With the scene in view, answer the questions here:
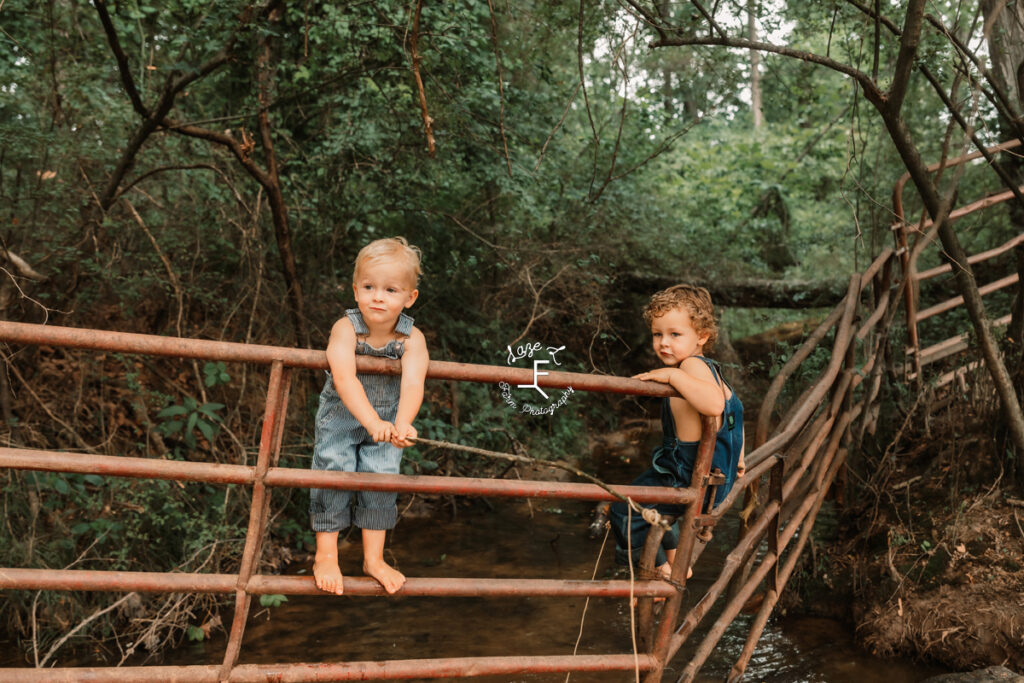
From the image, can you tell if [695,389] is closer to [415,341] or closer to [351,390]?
[415,341]

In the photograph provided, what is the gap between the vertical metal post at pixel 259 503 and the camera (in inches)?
88.5

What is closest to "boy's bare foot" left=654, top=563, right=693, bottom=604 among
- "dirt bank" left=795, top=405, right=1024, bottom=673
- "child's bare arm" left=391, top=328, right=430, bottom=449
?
"child's bare arm" left=391, top=328, right=430, bottom=449

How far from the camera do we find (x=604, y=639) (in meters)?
4.48

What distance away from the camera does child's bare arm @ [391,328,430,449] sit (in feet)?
7.34

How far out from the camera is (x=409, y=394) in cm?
230

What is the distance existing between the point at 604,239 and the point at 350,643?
4.66 meters

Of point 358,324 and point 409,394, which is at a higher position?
point 358,324

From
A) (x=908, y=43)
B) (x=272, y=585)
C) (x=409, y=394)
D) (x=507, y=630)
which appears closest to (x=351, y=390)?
(x=409, y=394)

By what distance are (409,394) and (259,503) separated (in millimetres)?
523

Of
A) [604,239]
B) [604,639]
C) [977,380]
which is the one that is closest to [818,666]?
[604,639]

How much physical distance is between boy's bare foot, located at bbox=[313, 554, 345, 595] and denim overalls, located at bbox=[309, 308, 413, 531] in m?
0.14

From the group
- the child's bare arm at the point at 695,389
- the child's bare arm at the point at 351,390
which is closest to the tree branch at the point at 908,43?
the child's bare arm at the point at 695,389

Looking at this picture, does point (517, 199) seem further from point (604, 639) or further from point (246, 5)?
point (604, 639)

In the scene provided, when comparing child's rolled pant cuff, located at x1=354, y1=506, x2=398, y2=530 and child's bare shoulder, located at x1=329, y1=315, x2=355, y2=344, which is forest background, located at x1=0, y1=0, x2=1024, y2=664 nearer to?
child's bare shoulder, located at x1=329, y1=315, x2=355, y2=344
